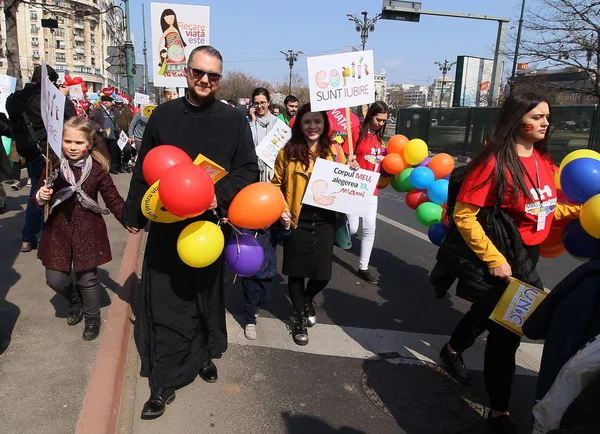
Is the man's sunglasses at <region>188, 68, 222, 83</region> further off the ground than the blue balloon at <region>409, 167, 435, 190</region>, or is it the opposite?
the man's sunglasses at <region>188, 68, 222, 83</region>

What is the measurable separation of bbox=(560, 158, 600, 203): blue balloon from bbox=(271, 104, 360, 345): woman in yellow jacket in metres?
1.42

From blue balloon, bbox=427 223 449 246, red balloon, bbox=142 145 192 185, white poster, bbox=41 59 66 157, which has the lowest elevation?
blue balloon, bbox=427 223 449 246

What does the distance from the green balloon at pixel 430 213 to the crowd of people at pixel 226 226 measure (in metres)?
1.17

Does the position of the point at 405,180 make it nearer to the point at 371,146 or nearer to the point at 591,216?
the point at 371,146

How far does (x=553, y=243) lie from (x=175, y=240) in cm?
237

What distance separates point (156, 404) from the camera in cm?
279

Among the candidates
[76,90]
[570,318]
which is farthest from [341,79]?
[76,90]

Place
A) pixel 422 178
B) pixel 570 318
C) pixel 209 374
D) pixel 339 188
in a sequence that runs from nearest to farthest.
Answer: pixel 570 318 → pixel 209 374 → pixel 339 188 → pixel 422 178

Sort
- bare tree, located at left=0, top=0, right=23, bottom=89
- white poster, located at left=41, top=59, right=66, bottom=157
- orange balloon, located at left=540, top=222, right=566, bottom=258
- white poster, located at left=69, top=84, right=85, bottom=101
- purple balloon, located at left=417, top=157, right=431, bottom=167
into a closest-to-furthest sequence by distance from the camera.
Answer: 1. white poster, located at left=41, top=59, right=66, bottom=157
2. orange balloon, located at left=540, top=222, right=566, bottom=258
3. purple balloon, located at left=417, top=157, right=431, bottom=167
4. white poster, located at left=69, top=84, right=85, bottom=101
5. bare tree, located at left=0, top=0, right=23, bottom=89

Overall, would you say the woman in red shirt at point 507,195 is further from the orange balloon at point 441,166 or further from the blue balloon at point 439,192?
the orange balloon at point 441,166

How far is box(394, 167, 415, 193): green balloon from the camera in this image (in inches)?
191

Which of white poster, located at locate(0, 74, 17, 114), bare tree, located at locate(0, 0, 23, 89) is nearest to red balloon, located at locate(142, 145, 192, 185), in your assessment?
white poster, located at locate(0, 74, 17, 114)

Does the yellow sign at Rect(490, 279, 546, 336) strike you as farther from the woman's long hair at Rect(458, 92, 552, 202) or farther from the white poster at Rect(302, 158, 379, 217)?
the white poster at Rect(302, 158, 379, 217)

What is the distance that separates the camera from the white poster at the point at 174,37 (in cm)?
607
